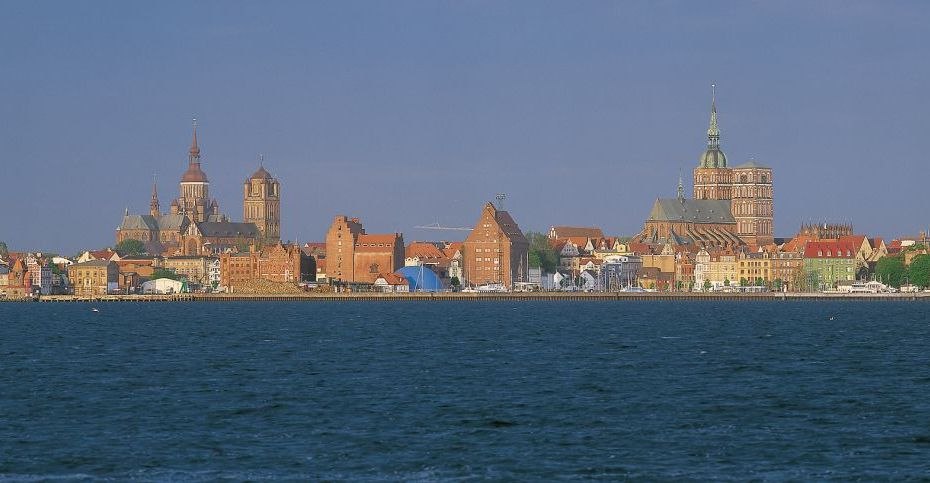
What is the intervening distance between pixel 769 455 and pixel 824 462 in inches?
51.0

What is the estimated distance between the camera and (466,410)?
44406 millimetres

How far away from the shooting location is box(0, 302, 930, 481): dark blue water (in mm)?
34531

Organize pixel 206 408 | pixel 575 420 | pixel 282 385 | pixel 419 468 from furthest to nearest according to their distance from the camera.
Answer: pixel 282 385 < pixel 206 408 < pixel 575 420 < pixel 419 468

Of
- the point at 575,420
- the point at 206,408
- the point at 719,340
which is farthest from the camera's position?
the point at 719,340

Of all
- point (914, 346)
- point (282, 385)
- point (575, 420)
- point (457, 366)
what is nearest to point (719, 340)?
point (914, 346)

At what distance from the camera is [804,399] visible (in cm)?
4750

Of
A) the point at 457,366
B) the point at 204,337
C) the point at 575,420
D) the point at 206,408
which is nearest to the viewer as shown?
the point at 575,420

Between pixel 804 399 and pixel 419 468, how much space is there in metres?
16.6

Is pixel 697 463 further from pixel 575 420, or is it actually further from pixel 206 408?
pixel 206 408

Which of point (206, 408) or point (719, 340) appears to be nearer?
point (206, 408)

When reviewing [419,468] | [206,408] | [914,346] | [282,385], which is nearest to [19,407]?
[206,408]

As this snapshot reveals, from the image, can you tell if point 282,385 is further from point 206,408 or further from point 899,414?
point 899,414

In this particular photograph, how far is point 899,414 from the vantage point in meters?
43.4

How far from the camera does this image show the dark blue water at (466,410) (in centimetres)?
3453
